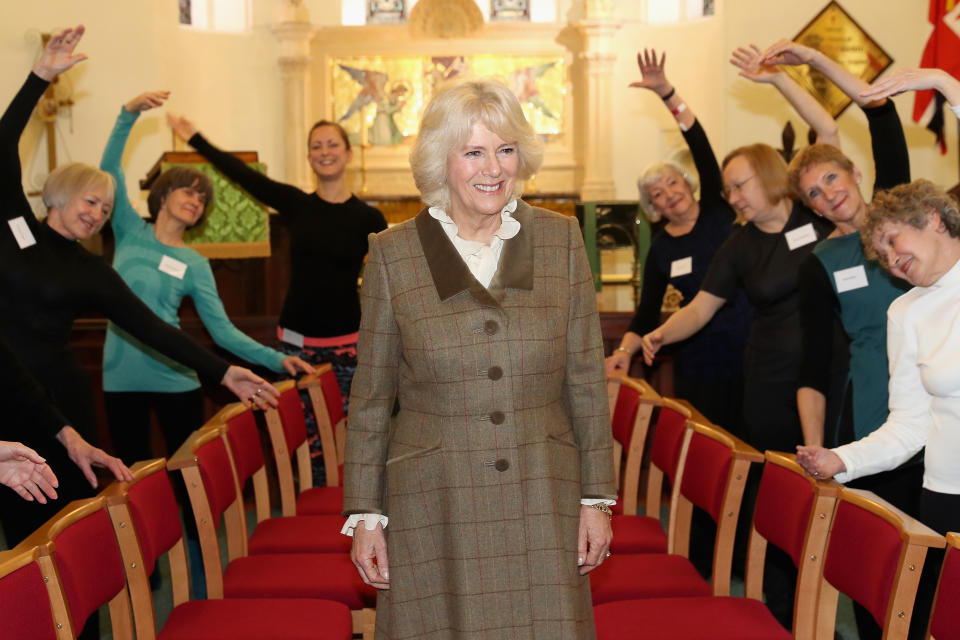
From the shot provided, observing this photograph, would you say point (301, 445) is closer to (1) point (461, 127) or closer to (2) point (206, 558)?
(2) point (206, 558)

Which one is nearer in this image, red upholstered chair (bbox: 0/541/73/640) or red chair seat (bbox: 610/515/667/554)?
red upholstered chair (bbox: 0/541/73/640)

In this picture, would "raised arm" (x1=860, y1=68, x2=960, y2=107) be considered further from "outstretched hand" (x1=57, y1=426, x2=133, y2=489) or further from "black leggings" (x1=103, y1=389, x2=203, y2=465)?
"black leggings" (x1=103, y1=389, x2=203, y2=465)

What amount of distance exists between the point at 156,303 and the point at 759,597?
243 centimetres

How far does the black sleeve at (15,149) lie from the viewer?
309 cm

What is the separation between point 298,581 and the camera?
276 cm

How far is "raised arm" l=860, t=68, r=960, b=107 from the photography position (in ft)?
7.98

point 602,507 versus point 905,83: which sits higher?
point 905,83

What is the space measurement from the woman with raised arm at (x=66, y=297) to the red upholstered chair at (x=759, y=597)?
123 centimetres

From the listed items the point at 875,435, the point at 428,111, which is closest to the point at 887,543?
the point at 875,435

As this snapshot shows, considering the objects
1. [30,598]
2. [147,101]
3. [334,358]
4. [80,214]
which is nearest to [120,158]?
[147,101]

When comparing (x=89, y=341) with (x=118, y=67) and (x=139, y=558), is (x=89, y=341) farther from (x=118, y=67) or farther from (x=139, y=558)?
(x=118, y=67)

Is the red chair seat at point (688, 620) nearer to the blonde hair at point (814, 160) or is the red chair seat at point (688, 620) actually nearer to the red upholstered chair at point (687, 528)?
the red upholstered chair at point (687, 528)

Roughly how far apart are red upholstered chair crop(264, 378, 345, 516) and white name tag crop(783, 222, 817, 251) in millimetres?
1729

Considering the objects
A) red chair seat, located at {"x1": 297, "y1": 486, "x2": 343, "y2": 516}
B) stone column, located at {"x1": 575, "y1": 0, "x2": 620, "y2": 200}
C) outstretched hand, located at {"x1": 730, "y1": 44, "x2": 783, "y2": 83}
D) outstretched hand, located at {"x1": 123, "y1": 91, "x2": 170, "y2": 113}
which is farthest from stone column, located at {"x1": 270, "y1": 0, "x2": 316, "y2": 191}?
outstretched hand, located at {"x1": 730, "y1": 44, "x2": 783, "y2": 83}
